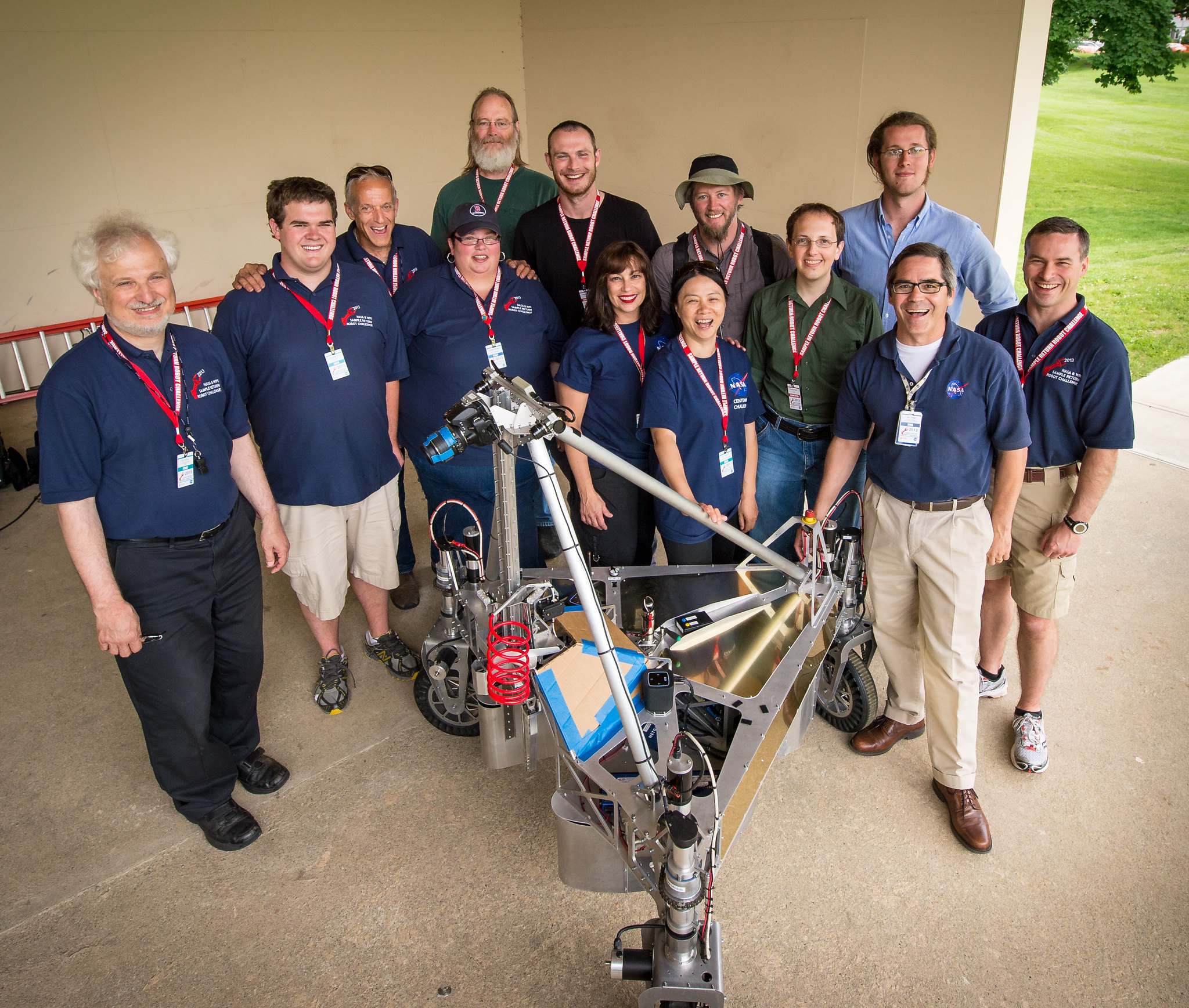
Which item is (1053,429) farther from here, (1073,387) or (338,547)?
(338,547)

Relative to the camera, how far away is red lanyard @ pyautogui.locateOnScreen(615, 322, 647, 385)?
118 inches

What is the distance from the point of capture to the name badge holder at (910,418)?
2.47 metres

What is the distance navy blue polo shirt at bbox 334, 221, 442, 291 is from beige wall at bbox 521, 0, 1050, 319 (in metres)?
2.73

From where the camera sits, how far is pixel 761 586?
2908 mm

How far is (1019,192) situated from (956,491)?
265cm

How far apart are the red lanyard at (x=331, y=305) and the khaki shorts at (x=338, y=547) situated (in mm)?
604

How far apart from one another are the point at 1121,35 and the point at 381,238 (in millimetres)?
8057

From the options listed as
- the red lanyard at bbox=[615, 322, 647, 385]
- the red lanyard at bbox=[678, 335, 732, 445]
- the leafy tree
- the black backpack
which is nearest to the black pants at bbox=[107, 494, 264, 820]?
the red lanyard at bbox=[615, 322, 647, 385]

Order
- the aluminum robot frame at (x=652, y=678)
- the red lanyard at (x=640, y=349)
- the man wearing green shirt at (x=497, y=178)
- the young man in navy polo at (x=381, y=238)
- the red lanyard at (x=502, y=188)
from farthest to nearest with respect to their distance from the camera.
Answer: the red lanyard at (x=502, y=188)
the man wearing green shirt at (x=497, y=178)
the young man in navy polo at (x=381, y=238)
the red lanyard at (x=640, y=349)
the aluminum robot frame at (x=652, y=678)

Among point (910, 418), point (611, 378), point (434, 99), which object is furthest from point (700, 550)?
point (434, 99)

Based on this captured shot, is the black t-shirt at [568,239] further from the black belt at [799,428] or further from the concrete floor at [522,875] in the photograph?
the concrete floor at [522,875]

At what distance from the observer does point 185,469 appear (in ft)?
7.81

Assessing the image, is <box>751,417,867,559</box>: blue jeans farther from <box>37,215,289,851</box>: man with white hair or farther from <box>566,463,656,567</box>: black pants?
<box>37,215,289,851</box>: man with white hair

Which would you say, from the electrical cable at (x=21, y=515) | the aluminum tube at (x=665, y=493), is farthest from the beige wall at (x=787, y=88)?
the electrical cable at (x=21, y=515)
